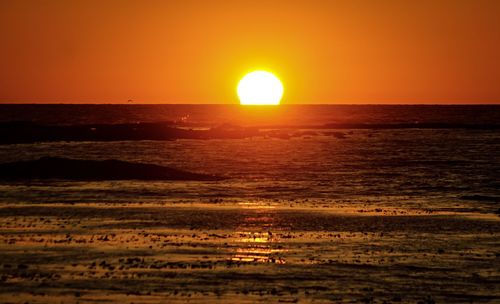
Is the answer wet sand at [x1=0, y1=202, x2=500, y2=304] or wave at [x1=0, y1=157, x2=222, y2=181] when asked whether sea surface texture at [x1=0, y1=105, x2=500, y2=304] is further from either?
wave at [x1=0, y1=157, x2=222, y2=181]

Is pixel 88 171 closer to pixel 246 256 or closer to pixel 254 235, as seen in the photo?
pixel 254 235

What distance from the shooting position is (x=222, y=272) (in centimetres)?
2430

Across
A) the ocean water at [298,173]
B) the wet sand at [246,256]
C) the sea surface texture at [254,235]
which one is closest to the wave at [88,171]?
the sea surface texture at [254,235]

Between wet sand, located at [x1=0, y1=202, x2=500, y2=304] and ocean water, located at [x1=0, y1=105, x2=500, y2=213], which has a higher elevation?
ocean water, located at [x1=0, y1=105, x2=500, y2=213]

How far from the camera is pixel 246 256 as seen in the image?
88.7 ft

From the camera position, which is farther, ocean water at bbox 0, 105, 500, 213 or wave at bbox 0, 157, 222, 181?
wave at bbox 0, 157, 222, 181

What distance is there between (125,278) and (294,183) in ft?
117

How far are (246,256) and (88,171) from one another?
118 ft

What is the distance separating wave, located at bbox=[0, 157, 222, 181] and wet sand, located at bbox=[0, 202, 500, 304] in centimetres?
1962

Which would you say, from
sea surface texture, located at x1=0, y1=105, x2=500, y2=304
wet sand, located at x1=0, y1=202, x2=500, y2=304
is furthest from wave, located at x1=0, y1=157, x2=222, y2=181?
wet sand, located at x1=0, y1=202, x2=500, y2=304

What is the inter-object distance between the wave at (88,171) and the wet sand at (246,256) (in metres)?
19.6

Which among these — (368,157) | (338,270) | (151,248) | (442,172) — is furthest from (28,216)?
(368,157)

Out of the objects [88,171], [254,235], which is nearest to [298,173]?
[88,171]

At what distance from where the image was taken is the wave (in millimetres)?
59125
